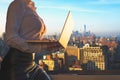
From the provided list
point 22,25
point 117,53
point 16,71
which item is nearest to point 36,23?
point 22,25

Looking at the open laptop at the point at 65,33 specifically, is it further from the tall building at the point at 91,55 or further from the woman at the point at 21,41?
the tall building at the point at 91,55

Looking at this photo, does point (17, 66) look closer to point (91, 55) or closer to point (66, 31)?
point (66, 31)

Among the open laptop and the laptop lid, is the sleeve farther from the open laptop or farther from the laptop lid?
the laptop lid

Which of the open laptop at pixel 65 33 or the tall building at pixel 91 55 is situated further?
the tall building at pixel 91 55

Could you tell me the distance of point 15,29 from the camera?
188 cm

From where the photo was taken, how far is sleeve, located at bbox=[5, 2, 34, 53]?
6.05 ft

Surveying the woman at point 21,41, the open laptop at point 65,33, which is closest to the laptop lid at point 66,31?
the open laptop at point 65,33

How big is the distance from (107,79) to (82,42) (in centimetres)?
330

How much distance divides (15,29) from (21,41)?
0.24 ft

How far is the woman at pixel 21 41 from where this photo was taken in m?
1.86

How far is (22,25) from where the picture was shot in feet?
6.26

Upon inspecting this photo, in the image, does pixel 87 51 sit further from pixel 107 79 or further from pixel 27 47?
pixel 27 47

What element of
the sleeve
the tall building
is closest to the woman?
the sleeve

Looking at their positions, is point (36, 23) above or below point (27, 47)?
above
